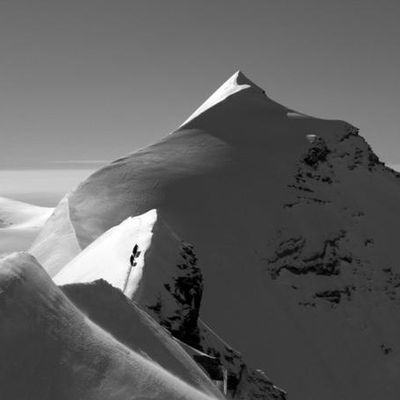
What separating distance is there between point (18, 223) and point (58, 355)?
10100cm

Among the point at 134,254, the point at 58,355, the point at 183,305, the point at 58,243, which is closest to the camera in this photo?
the point at 58,355

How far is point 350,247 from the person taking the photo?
2874 inches

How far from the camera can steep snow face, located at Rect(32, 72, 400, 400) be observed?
56938 mm

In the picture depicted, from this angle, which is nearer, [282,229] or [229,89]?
[282,229]

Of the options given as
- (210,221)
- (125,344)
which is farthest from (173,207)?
(125,344)

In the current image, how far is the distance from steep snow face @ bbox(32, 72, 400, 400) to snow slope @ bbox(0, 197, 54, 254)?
1841cm

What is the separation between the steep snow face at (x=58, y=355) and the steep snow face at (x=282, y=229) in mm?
36166

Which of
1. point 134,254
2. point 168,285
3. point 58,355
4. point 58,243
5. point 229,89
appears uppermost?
point 229,89

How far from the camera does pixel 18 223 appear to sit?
359 feet

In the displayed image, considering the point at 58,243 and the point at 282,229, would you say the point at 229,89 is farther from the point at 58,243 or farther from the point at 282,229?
the point at 58,243

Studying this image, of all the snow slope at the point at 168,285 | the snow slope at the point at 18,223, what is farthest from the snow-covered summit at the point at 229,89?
the snow slope at the point at 168,285

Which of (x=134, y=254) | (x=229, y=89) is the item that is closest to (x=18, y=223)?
(x=229, y=89)

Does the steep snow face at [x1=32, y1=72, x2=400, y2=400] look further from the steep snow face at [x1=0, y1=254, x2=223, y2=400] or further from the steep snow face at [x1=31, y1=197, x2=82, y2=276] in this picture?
the steep snow face at [x1=0, y1=254, x2=223, y2=400]

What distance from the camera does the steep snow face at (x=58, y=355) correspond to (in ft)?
37.4
